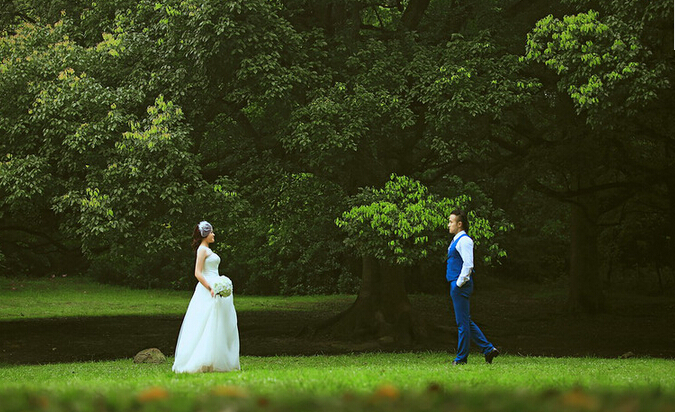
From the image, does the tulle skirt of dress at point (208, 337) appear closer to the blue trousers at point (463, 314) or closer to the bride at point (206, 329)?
the bride at point (206, 329)

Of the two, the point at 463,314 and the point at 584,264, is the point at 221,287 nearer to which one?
the point at 463,314

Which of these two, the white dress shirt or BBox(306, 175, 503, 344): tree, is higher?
BBox(306, 175, 503, 344): tree

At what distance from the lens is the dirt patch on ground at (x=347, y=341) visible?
2167 cm

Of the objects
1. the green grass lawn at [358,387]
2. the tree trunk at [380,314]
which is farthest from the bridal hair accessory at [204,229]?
the tree trunk at [380,314]

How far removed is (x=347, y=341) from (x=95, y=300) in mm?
22654

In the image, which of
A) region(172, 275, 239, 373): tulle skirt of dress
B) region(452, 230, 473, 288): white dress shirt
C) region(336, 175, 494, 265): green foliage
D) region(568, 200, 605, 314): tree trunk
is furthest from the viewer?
region(568, 200, 605, 314): tree trunk

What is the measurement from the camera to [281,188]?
77.4 ft

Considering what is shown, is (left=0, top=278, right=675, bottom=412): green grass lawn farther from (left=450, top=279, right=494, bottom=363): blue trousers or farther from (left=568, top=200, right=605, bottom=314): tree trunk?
(left=568, top=200, right=605, bottom=314): tree trunk

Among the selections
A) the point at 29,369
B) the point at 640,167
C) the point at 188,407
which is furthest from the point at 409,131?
the point at 188,407

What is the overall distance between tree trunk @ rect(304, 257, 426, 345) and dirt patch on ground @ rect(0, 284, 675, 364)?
54cm

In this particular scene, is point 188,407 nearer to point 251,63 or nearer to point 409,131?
point 251,63

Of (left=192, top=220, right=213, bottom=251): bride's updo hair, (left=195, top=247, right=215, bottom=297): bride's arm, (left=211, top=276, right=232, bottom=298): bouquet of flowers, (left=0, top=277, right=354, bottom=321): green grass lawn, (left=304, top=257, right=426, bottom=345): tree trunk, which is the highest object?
(left=192, top=220, right=213, bottom=251): bride's updo hair

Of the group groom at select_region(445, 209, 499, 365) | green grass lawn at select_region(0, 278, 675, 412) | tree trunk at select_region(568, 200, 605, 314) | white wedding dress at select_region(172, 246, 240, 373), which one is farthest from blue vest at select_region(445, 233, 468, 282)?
tree trunk at select_region(568, 200, 605, 314)

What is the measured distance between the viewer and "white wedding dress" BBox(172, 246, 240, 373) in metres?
11.6
